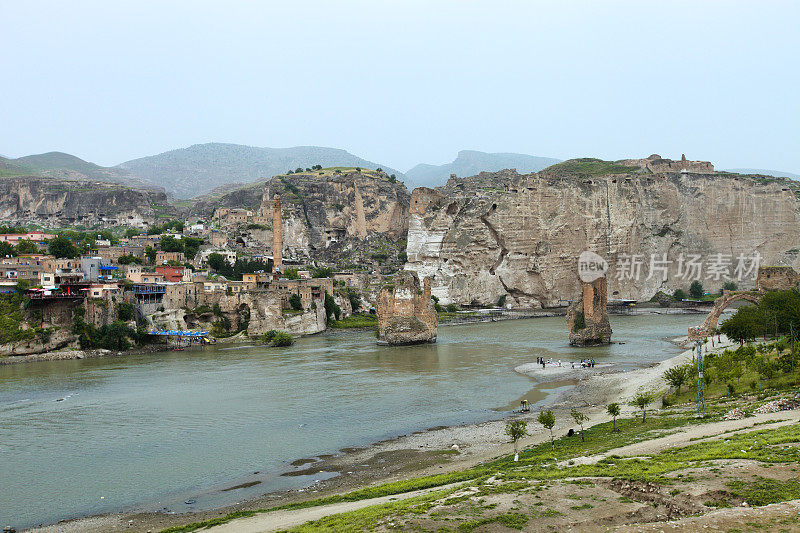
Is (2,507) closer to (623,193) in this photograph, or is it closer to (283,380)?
(283,380)

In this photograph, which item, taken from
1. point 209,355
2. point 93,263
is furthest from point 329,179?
point 209,355

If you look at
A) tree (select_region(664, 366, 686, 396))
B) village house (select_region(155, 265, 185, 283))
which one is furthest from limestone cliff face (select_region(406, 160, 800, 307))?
tree (select_region(664, 366, 686, 396))

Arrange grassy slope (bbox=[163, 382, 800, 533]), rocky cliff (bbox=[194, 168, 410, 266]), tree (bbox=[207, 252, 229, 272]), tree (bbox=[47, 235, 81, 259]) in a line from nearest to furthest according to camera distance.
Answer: grassy slope (bbox=[163, 382, 800, 533]) → tree (bbox=[47, 235, 81, 259]) → tree (bbox=[207, 252, 229, 272]) → rocky cliff (bbox=[194, 168, 410, 266])

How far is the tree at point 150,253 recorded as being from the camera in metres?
59.6

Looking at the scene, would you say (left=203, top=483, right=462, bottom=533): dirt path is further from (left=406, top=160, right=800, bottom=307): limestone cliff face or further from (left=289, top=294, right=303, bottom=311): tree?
(left=406, top=160, right=800, bottom=307): limestone cliff face

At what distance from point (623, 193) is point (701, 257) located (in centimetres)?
1233

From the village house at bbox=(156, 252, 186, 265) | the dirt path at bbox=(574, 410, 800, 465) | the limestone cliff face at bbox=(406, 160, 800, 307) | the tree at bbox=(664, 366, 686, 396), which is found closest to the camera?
the dirt path at bbox=(574, 410, 800, 465)

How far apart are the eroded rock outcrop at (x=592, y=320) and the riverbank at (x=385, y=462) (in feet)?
55.8

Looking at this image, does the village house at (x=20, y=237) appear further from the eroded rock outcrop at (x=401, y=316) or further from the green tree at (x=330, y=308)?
the eroded rock outcrop at (x=401, y=316)

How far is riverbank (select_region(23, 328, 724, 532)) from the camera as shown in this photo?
44.7ft

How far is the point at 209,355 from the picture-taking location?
41.2 m

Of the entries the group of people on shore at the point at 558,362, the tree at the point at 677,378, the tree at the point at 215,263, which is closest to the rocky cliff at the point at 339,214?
the tree at the point at 215,263

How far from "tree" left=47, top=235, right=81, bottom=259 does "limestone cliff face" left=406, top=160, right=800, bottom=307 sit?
3660 cm

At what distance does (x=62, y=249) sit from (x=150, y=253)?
28.6 ft
